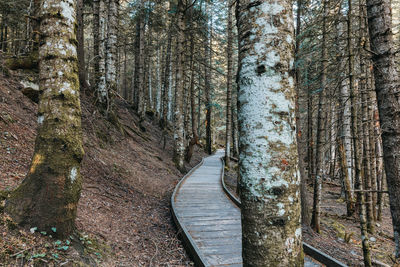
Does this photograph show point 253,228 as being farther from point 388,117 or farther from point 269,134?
point 388,117

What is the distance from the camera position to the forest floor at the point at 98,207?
8.63 ft

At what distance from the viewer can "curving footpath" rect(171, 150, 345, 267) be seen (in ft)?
13.2

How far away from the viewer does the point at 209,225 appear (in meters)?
5.54

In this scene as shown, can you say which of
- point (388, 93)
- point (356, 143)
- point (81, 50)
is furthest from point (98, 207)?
point (81, 50)

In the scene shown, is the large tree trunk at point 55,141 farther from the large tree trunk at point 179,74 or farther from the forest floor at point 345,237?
the large tree trunk at point 179,74

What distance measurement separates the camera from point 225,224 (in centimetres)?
561

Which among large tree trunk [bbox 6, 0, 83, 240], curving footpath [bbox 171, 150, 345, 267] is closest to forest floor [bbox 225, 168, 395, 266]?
curving footpath [bbox 171, 150, 345, 267]

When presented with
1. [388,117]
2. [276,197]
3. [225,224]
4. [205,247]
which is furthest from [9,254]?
[388,117]

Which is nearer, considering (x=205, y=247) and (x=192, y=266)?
(x=192, y=266)

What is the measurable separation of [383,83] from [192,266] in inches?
190

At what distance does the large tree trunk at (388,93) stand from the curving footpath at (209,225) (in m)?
1.65

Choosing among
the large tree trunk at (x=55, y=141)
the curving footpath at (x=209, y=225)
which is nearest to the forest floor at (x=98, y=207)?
the large tree trunk at (x=55, y=141)

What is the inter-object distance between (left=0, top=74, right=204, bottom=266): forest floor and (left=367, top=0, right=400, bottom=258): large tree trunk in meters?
3.92

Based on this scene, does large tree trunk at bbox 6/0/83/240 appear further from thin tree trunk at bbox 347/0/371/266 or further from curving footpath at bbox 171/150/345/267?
thin tree trunk at bbox 347/0/371/266
